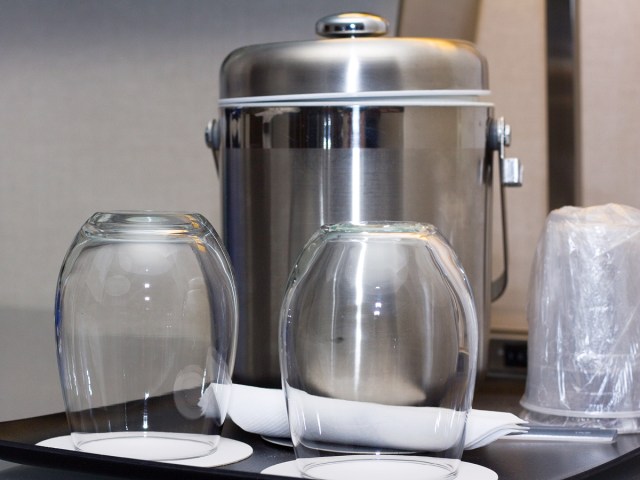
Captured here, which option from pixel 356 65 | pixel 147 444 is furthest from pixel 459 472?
pixel 356 65

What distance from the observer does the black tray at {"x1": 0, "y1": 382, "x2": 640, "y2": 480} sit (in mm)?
489

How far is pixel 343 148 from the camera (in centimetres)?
67

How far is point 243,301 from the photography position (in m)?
0.70

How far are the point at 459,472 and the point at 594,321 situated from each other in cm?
19

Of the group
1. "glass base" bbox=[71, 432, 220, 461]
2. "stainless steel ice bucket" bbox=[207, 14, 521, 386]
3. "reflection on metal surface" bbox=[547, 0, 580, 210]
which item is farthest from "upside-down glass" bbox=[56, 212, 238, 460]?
"reflection on metal surface" bbox=[547, 0, 580, 210]

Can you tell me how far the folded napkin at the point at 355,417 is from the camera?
50cm

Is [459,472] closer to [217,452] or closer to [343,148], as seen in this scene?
[217,452]

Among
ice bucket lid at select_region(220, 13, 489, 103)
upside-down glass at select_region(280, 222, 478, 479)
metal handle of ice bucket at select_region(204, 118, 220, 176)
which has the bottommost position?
upside-down glass at select_region(280, 222, 478, 479)

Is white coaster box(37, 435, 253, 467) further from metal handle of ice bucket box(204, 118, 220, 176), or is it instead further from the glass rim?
metal handle of ice bucket box(204, 118, 220, 176)

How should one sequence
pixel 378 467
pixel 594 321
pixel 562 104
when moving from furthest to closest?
pixel 562 104, pixel 594 321, pixel 378 467

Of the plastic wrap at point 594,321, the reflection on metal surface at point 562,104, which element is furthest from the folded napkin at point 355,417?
the reflection on metal surface at point 562,104

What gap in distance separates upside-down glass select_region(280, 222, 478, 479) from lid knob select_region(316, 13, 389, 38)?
218mm

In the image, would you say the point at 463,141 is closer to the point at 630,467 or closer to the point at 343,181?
the point at 343,181

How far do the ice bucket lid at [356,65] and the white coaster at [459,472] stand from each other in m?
0.25
